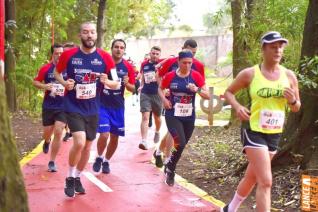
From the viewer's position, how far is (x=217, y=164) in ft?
30.3

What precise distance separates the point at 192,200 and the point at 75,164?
162 centimetres

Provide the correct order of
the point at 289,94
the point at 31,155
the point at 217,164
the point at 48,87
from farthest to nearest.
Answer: the point at 31,155, the point at 217,164, the point at 48,87, the point at 289,94

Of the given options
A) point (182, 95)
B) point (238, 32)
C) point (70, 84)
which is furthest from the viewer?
point (238, 32)

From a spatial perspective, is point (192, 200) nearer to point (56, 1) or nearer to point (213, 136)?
point (213, 136)

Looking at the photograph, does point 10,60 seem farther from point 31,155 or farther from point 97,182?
point 97,182

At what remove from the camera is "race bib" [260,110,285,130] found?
555cm

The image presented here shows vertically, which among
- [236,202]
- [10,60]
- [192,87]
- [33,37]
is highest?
[33,37]

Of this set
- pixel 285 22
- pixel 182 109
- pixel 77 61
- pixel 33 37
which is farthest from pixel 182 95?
pixel 33 37

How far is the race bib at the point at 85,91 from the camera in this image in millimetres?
6914

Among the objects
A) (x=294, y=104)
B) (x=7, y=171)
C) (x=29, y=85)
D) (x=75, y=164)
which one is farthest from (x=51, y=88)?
(x=29, y=85)

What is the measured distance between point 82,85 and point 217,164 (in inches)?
131

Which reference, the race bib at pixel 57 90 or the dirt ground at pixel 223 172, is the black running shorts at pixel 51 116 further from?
the dirt ground at pixel 223 172

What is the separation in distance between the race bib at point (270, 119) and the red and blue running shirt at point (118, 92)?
338cm

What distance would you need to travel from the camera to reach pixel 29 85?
17.7 m
